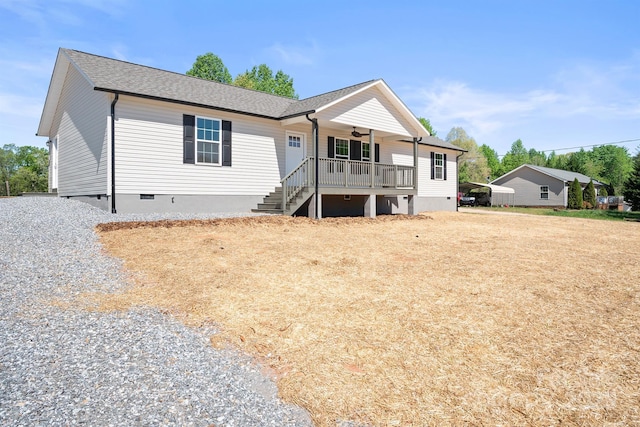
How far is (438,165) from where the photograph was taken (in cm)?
2148

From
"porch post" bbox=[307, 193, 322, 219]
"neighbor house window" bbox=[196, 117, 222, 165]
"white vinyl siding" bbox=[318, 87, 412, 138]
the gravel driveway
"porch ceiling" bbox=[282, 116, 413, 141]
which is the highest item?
"white vinyl siding" bbox=[318, 87, 412, 138]

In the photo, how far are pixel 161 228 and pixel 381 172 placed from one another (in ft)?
32.1

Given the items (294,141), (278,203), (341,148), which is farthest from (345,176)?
(341,148)

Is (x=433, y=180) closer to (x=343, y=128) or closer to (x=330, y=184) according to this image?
(x=343, y=128)

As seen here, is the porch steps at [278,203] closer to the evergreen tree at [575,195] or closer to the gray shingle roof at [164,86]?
the gray shingle roof at [164,86]

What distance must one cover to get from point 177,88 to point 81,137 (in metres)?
4.27

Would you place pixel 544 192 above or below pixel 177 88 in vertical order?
below

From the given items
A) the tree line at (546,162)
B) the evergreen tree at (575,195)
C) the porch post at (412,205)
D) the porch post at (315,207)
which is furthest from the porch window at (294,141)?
the evergreen tree at (575,195)

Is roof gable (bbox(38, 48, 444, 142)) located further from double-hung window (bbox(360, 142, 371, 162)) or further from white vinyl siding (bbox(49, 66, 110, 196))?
double-hung window (bbox(360, 142, 371, 162))

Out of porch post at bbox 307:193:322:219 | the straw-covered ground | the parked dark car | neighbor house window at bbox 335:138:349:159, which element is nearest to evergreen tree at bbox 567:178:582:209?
the parked dark car

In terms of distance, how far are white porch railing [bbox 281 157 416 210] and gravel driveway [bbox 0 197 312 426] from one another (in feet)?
28.6

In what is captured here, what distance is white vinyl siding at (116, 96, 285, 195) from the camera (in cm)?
1112

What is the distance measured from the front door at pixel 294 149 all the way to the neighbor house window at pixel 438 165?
9.55 m

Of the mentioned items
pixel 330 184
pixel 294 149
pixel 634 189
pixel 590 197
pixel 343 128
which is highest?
pixel 343 128
